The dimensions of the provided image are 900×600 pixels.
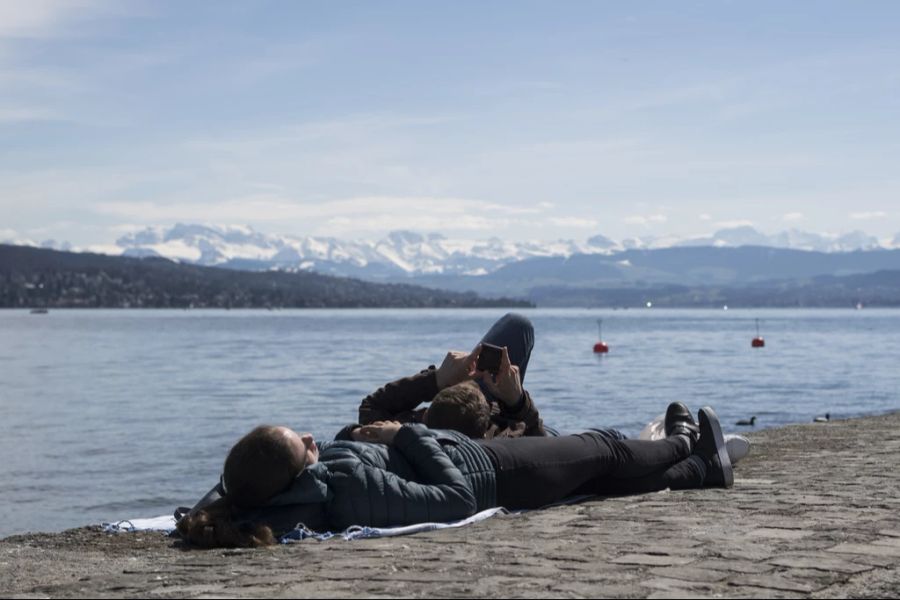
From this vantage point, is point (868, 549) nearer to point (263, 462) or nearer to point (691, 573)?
point (691, 573)

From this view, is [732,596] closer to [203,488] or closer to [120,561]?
[120,561]

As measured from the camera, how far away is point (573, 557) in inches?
206

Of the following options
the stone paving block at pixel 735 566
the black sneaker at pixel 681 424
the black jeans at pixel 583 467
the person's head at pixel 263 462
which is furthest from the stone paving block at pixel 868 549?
the person's head at pixel 263 462

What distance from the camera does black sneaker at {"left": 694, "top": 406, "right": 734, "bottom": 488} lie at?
7750 mm

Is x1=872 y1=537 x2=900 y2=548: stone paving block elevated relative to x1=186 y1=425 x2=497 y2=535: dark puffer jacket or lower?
lower

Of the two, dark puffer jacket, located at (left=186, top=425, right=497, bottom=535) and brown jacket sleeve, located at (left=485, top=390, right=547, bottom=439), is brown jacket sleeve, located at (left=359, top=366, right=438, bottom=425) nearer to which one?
brown jacket sleeve, located at (left=485, top=390, right=547, bottom=439)

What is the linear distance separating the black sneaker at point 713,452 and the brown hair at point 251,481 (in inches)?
111

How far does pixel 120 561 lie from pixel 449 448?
174 centimetres

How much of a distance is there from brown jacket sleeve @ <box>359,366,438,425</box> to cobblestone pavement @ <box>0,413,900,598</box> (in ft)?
3.96

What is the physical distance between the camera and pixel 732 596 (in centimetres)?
444

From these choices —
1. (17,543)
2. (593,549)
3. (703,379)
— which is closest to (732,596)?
(593,549)

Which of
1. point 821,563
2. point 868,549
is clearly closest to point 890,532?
point 868,549

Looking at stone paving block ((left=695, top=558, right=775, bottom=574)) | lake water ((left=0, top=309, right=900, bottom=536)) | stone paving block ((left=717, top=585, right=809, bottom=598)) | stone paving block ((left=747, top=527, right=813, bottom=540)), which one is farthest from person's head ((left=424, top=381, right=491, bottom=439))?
lake water ((left=0, top=309, right=900, bottom=536))

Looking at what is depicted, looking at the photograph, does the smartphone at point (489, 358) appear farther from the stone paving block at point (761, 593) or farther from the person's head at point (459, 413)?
the stone paving block at point (761, 593)
